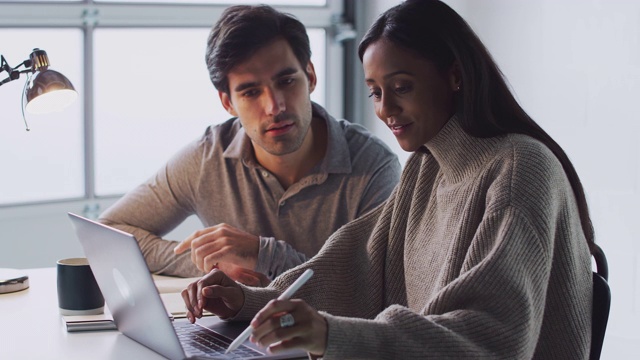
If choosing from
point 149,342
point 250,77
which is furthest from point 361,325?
point 250,77

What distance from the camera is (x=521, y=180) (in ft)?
4.38

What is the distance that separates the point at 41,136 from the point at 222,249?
1598 mm

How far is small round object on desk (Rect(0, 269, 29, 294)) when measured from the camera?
1.96 m

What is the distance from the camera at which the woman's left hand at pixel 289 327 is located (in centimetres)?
110

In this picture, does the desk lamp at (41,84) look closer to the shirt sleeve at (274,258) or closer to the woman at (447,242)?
the shirt sleeve at (274,258)

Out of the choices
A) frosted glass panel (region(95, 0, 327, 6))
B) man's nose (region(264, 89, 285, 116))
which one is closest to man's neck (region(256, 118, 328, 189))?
man's nose (region(264, 89, 285, 116))

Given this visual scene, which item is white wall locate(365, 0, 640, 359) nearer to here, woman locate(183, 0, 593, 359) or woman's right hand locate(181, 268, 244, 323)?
woman locate(183, 0, 593, 359)

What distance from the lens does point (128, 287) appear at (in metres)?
1.45

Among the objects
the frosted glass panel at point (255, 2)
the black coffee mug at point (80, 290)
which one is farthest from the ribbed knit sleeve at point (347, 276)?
the frosted glass panel at point (255, 2)

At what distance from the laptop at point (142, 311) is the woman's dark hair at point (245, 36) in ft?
2.39

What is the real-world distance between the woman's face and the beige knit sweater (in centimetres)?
3

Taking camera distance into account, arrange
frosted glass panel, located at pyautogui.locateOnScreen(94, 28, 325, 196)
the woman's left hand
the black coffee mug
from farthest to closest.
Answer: frosted glass panel, located at pyautogui.locateOnScreen(94, 28, 325, 196) < the black coffee mug < the woman's left hand

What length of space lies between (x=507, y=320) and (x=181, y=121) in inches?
103

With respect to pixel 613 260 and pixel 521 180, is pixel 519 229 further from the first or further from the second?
pixel 613 260
